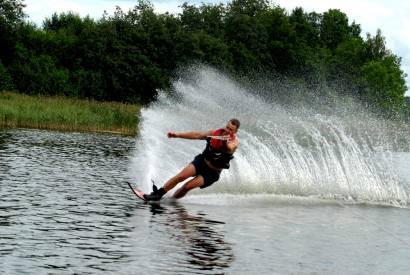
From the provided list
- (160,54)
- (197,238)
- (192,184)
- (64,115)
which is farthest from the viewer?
(160,54)

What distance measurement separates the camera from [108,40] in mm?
67562

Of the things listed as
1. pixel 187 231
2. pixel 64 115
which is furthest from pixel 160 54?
pixel 187 231

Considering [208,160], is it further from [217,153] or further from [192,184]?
[192,184]

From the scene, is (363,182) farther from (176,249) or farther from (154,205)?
(176,249)

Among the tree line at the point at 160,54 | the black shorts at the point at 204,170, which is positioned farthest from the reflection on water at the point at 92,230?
the tree line at the point at 160,54

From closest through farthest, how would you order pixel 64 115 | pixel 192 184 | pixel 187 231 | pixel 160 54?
pixel 187 231 → pixel 192 184 → pixel 64 115 → pixel 160 54

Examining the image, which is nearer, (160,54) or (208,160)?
(208,160)

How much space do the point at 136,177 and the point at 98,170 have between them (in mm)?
1562

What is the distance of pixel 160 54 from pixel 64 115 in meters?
32.4

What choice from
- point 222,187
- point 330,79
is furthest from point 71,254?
point 330,79

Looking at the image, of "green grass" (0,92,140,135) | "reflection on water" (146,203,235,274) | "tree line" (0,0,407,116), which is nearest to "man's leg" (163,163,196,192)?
"reflection on water" (146,203,235,274)

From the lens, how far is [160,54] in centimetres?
7081

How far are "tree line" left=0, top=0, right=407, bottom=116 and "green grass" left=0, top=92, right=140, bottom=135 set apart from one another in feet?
51.0

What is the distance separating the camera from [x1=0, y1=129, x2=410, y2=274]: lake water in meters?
9.51
